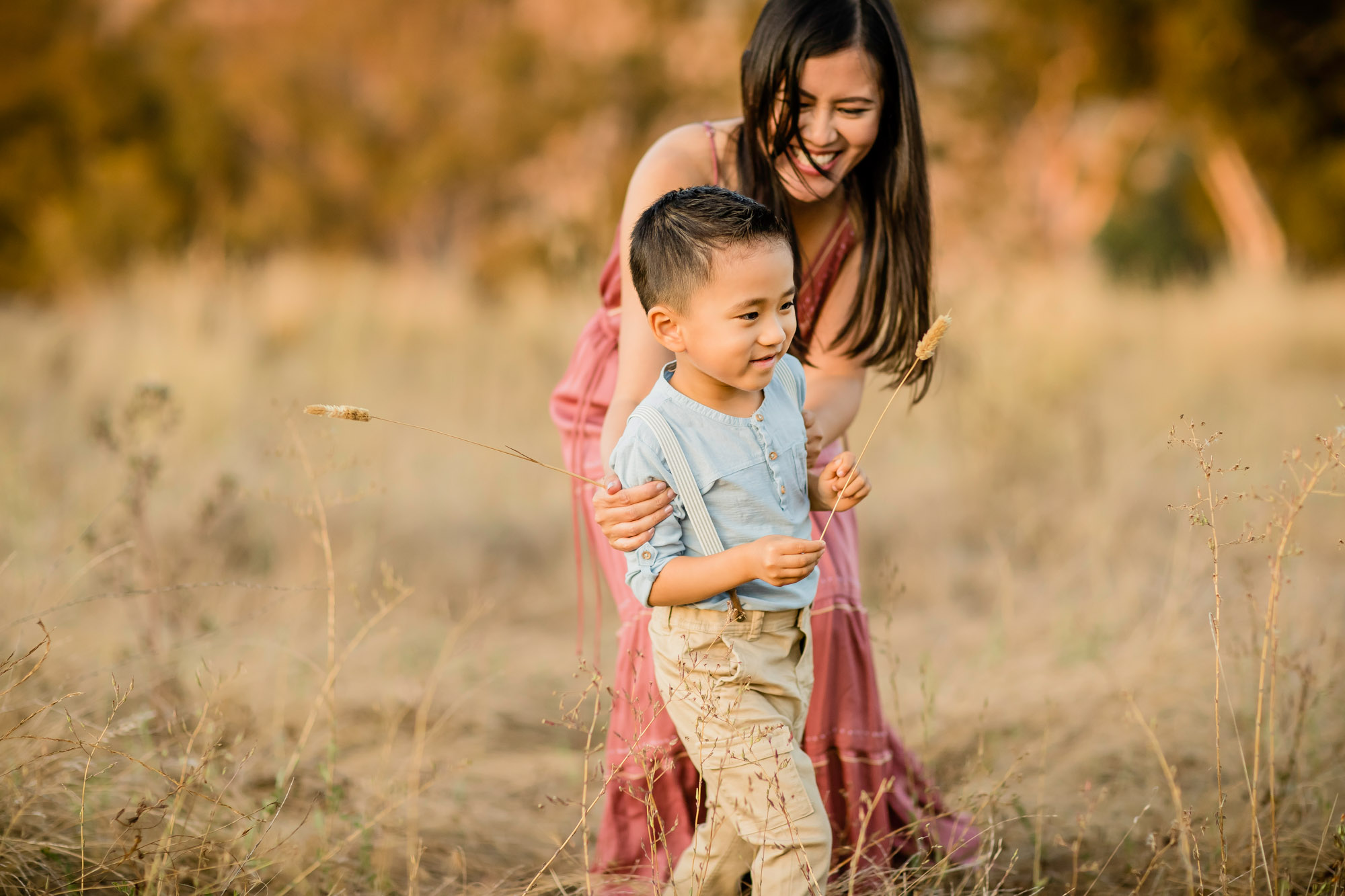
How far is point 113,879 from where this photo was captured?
192 centimetres

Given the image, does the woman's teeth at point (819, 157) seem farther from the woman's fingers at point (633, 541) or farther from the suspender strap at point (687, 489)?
the woman's fingers at point (633, 541)

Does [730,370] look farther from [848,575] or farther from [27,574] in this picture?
[27,574]

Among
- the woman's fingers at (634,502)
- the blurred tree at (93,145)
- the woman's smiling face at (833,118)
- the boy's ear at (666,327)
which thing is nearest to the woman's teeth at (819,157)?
the woman's smiling face at (833,118)

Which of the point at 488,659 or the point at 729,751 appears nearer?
the point at 729,751

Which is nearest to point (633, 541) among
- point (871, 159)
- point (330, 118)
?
point (871, 159)

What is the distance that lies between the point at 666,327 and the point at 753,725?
63cm

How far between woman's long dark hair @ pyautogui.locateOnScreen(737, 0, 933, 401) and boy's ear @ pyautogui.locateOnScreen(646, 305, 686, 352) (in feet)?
1.36

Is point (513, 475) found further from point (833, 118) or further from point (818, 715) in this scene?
point (833, 118)

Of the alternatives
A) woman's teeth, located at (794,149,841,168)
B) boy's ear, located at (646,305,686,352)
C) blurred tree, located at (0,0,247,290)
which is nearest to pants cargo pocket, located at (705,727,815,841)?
boy's ear, located at (646,305,686,352)

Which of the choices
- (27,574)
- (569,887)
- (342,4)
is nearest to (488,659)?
(27,574)

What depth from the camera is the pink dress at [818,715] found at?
2.07m

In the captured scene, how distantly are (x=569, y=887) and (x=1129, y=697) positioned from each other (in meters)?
1.18

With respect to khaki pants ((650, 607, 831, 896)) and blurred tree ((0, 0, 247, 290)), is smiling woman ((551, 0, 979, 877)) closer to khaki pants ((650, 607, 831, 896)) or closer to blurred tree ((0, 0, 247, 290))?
khaki pants ((650, 607, 831, 896))

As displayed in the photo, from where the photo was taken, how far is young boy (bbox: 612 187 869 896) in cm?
153
